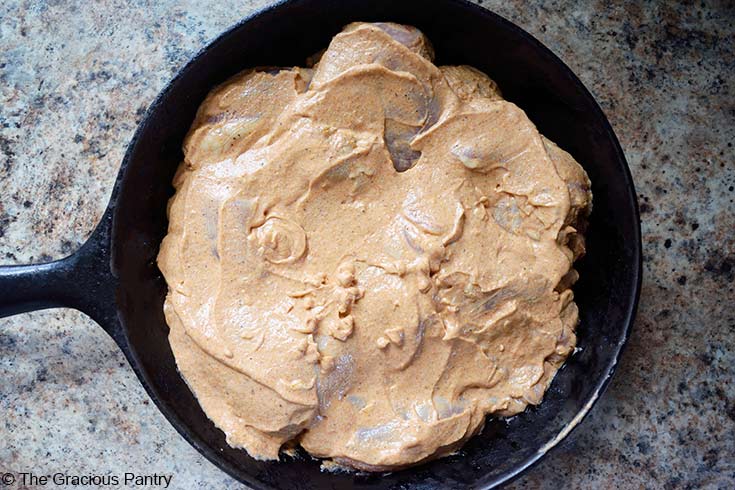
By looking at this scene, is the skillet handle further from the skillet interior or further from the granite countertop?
the granite countertop

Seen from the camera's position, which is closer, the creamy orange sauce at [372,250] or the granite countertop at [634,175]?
the creamy orange sauce at [372,250]

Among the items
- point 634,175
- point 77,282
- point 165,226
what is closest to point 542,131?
point 634,175

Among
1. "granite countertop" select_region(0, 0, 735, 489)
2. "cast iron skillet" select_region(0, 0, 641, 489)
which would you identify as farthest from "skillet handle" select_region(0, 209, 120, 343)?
"granite countertop" select_region(0, 0, 735, 489)

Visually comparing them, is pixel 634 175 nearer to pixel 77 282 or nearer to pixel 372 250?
pixel 372 250

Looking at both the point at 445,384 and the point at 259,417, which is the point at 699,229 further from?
the point at 259,417

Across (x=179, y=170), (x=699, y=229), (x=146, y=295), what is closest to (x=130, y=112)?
(x=179, y=170)

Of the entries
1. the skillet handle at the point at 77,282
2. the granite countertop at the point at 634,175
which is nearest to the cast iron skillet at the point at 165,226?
the skillet handle at the point at 77,282

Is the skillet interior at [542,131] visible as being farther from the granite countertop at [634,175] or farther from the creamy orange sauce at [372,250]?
the granite countertop at [634,175]
